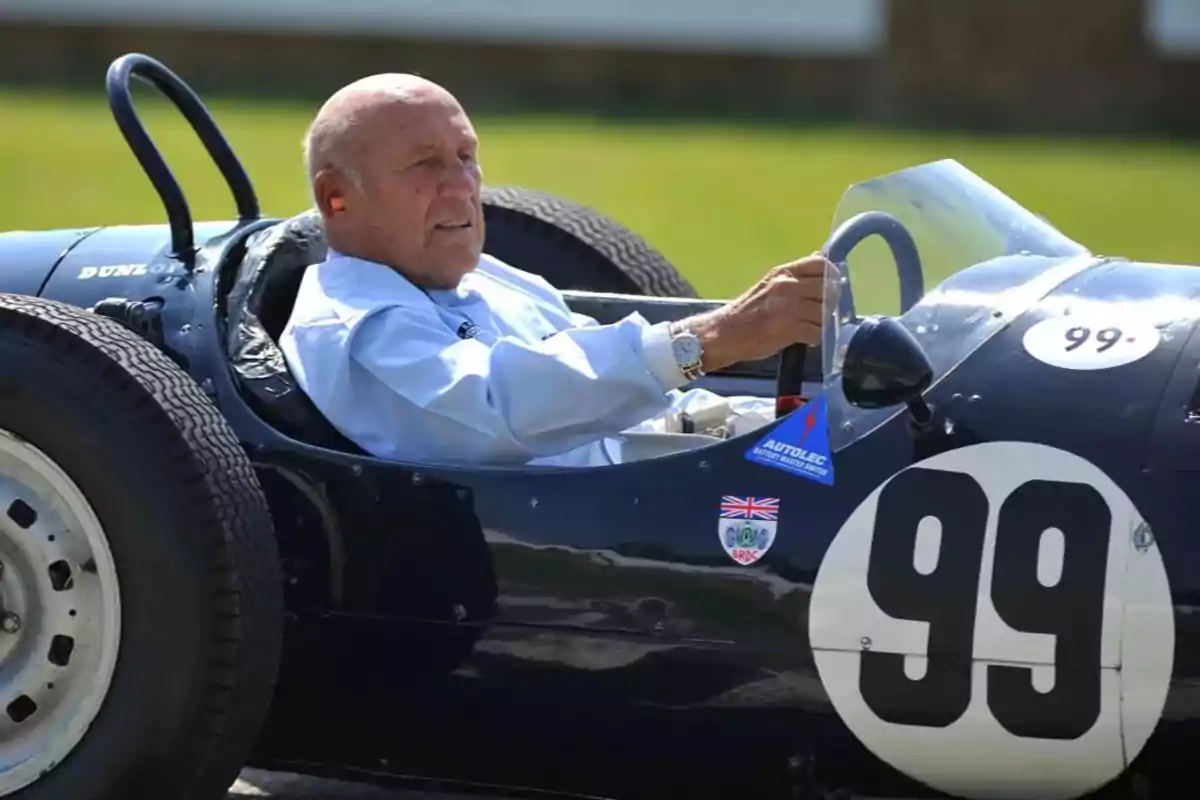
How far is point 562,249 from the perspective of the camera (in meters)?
5.13

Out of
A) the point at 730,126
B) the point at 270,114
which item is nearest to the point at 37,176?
the point at 270,114

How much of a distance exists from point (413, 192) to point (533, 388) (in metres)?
0.62

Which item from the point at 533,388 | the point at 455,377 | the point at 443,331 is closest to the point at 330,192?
the point at 443,331

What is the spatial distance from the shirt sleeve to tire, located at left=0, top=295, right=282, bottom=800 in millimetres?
355

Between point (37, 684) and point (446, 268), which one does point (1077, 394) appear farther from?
point (37, 684)

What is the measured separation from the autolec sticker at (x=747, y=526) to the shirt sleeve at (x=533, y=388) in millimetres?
325

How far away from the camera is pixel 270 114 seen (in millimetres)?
19609

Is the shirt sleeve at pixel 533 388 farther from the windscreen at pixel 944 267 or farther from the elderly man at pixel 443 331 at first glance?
the windscreen at pixel 944 267

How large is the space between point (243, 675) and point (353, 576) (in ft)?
1.02

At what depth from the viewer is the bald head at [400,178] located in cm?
407

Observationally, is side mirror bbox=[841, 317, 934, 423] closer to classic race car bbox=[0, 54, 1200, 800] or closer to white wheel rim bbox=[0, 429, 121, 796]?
classic race car bbox=[0, 54, 1200, 800]

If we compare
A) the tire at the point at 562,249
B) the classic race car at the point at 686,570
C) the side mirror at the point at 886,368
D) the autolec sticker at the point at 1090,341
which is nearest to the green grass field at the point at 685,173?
the tire at the point at 562,249

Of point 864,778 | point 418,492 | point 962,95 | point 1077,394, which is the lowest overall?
point 962,95

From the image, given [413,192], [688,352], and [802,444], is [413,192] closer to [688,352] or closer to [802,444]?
[688,352]
